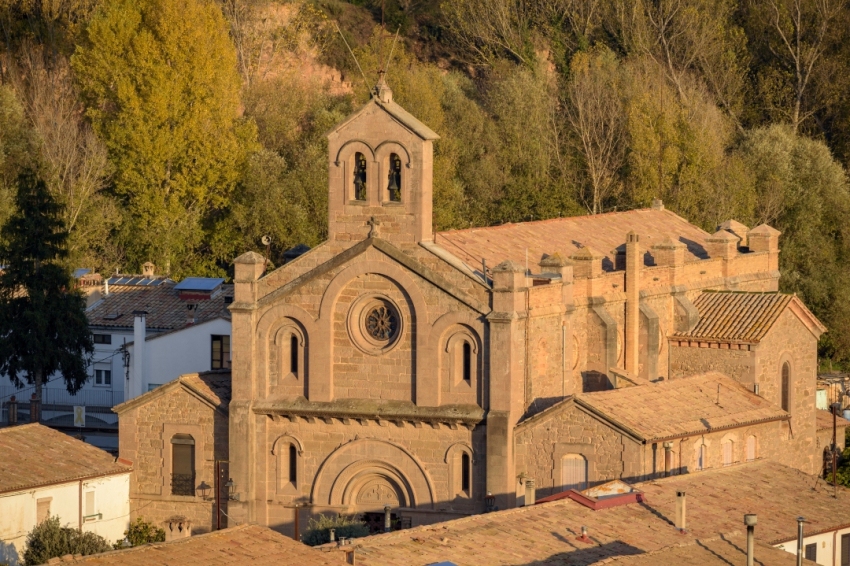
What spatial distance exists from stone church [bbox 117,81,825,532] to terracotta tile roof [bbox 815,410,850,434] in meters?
6.81

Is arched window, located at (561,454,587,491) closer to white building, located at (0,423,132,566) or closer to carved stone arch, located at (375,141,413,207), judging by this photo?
carved stone arch, located at (375,141,413,207)

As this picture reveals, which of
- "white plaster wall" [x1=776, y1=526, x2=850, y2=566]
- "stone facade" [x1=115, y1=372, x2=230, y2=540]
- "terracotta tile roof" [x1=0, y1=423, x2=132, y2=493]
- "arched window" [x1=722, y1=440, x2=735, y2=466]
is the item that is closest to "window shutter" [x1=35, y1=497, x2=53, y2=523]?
"terracotta tile roof" [x1=0, y1=423, x2=132, y2=493]

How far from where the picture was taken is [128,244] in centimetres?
8912

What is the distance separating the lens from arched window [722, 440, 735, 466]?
59.3 meters

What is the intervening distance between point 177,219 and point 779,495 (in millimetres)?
40899

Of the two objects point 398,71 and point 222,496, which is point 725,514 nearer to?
point 222,496

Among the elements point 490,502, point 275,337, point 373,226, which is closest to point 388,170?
point 373,226

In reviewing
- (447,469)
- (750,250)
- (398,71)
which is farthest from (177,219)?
(447,469)

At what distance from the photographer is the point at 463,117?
319 ft

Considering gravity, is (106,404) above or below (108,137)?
below

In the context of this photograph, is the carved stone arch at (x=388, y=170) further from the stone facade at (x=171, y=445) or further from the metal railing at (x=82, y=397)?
the metal railing at (x=82, y=397)

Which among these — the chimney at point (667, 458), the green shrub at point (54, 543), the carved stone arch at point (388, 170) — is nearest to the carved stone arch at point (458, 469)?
the chimney at point (667, 458)

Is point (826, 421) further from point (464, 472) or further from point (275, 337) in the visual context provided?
point (275, 337)

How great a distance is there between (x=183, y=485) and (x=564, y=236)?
14033 mm
